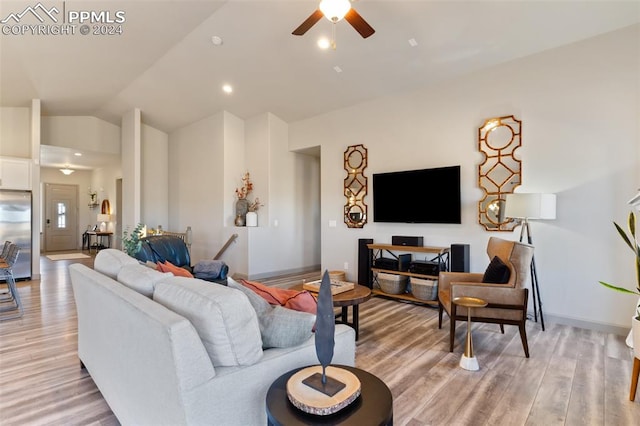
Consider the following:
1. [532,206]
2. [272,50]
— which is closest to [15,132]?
[272,50]

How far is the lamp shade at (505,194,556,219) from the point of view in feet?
11.0

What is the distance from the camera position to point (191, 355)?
3.94ft

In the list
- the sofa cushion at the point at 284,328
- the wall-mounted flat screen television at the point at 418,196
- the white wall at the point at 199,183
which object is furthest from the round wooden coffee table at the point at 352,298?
the white wall at the point at 199,183

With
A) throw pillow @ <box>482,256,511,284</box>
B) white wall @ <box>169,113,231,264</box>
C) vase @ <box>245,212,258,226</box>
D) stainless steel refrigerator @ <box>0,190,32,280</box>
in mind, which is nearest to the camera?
throw pillow @ <box>482,256,511,284</box>

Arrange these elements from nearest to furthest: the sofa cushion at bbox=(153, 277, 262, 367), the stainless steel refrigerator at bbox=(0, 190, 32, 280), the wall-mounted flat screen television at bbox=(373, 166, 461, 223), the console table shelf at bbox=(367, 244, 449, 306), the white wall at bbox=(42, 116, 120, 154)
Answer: the sofa cushion at bbox=(153, 277, 262, 367)
the console table shelf at bbox=(367, 244, 449, 306)
the wall-mounted flat screen television at bbox=(373, 166, 461, 223)
the stainless steel refrigerator at bbox=(0, 190, 32, 280)
the white wall at bbox=(42, 116, 120, 154)

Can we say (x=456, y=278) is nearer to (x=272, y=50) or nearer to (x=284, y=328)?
(x=284, y=328)

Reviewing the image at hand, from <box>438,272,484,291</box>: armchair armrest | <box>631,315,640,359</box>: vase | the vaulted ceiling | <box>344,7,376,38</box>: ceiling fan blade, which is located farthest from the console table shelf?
<box>344,7,376,38</box>: ceiling fan blade

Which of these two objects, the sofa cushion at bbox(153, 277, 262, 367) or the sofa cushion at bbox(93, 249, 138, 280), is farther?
the sofa cushion at bbox(93, 249, 138, 280)

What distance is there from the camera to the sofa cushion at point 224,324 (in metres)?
1.30

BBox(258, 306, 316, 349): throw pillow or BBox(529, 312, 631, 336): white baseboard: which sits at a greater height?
BBox(258, 306, 316, 349): throw pillow

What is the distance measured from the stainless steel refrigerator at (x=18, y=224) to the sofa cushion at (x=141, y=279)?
553cm

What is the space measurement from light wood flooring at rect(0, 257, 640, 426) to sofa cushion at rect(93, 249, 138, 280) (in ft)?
2.76

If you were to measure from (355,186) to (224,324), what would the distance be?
454 centimetres

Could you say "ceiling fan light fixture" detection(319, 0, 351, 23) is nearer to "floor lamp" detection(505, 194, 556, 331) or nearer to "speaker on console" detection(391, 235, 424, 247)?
"floor lamp" detection(505, 194, 556, 331)
